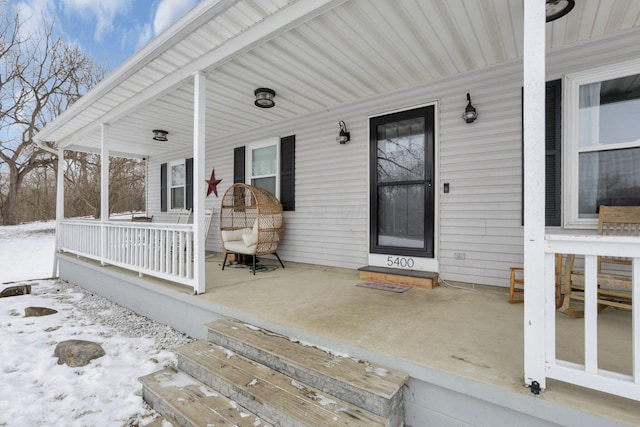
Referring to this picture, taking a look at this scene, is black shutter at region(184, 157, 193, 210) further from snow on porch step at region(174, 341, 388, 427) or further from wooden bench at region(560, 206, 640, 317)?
wooden bench at region(560, 206, 640, 317)

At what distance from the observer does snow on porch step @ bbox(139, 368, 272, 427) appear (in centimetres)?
183

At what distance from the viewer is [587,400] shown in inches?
54.9

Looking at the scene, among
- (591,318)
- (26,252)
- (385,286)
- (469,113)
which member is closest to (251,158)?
(385,286)

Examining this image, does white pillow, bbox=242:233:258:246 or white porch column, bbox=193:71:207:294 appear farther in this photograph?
white pillow, bbox=242:233:258:246

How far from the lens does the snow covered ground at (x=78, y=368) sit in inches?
82.4

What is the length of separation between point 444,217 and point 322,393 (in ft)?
8.52

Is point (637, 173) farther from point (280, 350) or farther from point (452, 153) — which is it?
point (280, 350)

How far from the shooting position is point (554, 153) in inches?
119

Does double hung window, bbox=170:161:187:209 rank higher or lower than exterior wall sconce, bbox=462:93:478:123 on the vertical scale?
lower

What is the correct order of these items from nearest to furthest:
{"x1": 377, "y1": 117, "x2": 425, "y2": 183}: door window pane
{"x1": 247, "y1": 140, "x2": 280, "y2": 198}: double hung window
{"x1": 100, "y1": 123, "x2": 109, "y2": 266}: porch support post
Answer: {"x1": 377, "y1": 117, "x2": 425, "y2": 183}: door window pane
{"x1": 100, "y1": 123, "x2": 109, "y2": 266}: porch support post
{"x1": 247, "y1": 140, "x2": 280, "y2": 198}: double hung window

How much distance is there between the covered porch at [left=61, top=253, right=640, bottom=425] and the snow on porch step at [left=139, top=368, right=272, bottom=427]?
590 millimetres

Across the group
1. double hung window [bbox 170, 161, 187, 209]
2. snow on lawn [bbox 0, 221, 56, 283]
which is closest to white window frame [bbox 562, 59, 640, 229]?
double hung window [bbox 170, 161, 187, 209]

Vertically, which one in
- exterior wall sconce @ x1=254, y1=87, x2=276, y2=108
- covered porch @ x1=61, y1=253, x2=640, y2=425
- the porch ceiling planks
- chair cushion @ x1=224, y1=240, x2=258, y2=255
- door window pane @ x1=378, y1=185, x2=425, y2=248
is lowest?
covered porch @ x1=61, y1=253, x2=640, y2=425

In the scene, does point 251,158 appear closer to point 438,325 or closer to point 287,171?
point 287,171
